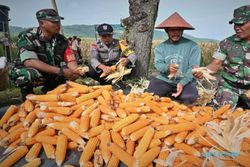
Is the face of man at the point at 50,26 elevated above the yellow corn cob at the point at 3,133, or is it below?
above

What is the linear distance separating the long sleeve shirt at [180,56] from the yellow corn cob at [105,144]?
81.8 inches

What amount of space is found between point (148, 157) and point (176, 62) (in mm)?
2503

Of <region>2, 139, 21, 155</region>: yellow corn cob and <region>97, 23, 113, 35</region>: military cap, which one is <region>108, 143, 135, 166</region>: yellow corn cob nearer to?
<region>2, 139, 21, 155</region>: yellow corn cob

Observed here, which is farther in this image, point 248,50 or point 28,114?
point 248,50

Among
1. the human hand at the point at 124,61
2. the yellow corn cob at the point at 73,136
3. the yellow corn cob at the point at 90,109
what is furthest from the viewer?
the human hand at the point at 124,61

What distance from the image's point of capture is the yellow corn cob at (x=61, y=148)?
2.74 m

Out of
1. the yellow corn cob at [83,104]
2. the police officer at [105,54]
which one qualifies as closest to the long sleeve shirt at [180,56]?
the police officer at [105,54]

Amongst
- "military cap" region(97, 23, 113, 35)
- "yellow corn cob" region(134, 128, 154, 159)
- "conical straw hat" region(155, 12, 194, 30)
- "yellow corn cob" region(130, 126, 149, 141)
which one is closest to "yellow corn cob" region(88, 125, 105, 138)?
"yellow corn cob" region(130, 126, 149, 141)

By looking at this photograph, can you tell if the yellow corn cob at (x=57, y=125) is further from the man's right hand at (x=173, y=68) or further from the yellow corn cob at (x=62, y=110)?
the man's right hand at (x=173, y=68)

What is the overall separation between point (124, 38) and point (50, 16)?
239 cm

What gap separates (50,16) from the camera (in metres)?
4.80

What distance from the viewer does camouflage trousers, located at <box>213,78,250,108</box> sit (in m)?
4.28

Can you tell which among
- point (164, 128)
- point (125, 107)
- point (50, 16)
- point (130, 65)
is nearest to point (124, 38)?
point (130, 65)

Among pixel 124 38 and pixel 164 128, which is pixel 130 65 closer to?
pixel 124 38
